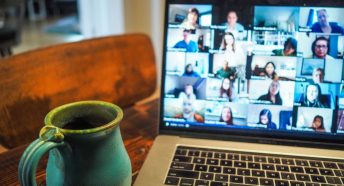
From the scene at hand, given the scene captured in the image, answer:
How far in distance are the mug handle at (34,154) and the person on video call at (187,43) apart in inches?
12.7

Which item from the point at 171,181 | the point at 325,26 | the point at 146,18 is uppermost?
the point at 146,18

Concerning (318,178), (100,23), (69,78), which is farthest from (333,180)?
(100,23)

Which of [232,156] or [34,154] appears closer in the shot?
[34,154]

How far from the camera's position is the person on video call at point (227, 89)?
25.4 inches

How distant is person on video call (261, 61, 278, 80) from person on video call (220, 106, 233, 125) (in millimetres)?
90

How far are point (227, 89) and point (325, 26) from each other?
197 mm

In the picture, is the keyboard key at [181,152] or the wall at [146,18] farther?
the wall at [146,18]

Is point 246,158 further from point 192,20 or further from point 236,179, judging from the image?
point 192,20

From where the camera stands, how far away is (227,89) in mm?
646

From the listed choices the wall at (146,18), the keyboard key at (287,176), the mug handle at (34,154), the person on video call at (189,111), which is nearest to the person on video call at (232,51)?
the person on video call at (189,111)

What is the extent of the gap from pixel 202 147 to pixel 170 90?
4.7 inches

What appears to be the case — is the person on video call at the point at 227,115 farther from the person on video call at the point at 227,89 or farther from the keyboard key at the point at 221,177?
the keyboard key at the point at 221,177

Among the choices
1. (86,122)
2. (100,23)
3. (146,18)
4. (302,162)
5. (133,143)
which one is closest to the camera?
(86,122)

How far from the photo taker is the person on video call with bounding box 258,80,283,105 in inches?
24.8
